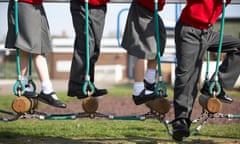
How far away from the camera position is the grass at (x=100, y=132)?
6055 millimetres

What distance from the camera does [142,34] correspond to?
5.01 m

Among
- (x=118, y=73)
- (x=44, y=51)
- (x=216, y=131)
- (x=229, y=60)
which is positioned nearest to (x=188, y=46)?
(x=229, y=60)

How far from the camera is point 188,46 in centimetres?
477

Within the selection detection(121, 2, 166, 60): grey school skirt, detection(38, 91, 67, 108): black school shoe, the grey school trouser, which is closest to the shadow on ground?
detection(38, 91, 67, 108): black school shoe

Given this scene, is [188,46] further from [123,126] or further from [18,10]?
[123,126]

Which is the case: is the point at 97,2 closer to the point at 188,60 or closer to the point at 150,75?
the point at 150,75

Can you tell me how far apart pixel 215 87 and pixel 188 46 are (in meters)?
0.53

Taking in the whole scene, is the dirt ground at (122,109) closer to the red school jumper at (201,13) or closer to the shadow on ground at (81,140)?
the shadow on ground at (81,140)

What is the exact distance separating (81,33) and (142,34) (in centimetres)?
67

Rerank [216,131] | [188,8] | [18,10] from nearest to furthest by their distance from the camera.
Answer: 1. [188,8]
2. [18,10]
3. [216,131]

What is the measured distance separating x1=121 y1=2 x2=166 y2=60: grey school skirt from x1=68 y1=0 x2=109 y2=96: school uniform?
13.7 inches

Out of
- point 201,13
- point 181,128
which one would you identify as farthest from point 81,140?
point 201,13

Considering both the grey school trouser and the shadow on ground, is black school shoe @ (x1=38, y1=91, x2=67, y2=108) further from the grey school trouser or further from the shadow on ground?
the grey school trouser

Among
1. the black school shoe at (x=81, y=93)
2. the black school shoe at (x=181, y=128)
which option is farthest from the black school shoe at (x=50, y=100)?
the black school shoe at (x=181, y=128)
